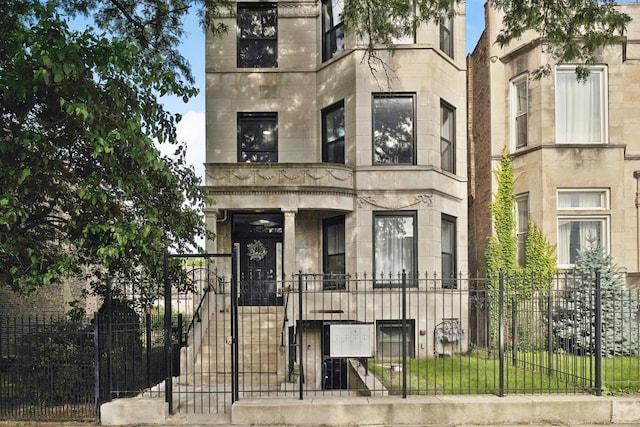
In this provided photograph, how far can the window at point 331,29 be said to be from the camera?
16.7 m

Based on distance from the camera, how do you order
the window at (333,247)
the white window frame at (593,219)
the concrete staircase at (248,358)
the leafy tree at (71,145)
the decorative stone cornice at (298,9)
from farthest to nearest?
1. the decorative stone cornice at (298,9)
2. the white window frame at (593,219)
3. the window at (333,247)
4. the concrete staircase at (248,358)
5. the leafy tree at (71,145)

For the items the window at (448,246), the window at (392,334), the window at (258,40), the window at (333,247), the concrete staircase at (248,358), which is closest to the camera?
the concrete staircase at (248,358)

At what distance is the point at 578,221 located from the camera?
54.3 ft

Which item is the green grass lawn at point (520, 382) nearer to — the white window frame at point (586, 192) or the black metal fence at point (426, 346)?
the black metal fence at point (426, 346)

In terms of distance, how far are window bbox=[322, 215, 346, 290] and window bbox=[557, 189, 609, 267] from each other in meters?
6.80

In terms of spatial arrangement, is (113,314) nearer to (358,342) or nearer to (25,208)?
(25,208)

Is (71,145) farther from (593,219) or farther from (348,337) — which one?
(593,219)

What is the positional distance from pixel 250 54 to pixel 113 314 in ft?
34.5

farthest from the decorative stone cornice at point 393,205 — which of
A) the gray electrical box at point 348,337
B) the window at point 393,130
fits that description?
the gray electrical box at point 348,337

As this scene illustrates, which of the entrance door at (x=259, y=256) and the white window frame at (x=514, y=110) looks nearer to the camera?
the entrance door at (x=259, y=256)

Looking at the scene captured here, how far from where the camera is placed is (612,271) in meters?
14.6

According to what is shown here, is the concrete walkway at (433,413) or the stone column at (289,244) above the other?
the stone column at (289,244)

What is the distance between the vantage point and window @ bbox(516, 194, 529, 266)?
16.9 m

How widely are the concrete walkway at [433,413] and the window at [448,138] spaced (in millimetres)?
9368
